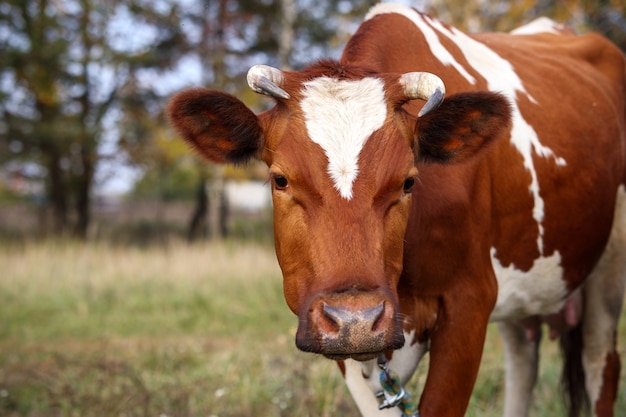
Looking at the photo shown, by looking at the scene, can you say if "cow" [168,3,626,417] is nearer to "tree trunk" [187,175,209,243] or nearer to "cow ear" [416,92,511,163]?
"cow ear" [416,92,511,163]

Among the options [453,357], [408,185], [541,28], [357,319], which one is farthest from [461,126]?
[541,28]

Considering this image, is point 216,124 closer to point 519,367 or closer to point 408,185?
point 408,185

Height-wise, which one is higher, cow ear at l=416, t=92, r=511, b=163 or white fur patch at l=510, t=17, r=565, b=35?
white fur patch at l=510, t=17, r=565, b=35

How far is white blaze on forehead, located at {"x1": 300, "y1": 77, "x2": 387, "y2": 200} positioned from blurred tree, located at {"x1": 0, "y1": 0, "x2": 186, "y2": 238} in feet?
43.7

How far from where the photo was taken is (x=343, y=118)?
2.54 m

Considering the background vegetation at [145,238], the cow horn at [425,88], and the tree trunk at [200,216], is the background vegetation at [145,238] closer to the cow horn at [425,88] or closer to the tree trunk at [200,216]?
the tree trunk at [200,216]

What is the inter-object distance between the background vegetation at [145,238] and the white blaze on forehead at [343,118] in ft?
5.54

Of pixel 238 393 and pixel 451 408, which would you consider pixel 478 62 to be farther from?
pixel 238 393

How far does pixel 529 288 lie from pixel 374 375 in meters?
0.97

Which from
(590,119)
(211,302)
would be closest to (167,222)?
(211,302)

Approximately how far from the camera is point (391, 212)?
2521 millimetres

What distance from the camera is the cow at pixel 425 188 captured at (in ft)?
7.82

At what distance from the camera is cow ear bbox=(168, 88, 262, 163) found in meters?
2.77

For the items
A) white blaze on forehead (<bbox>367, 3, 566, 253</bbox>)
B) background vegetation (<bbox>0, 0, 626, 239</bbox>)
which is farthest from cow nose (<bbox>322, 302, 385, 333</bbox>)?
background vegetation (<bbox>0, 0, 626, 239</bbox>)
